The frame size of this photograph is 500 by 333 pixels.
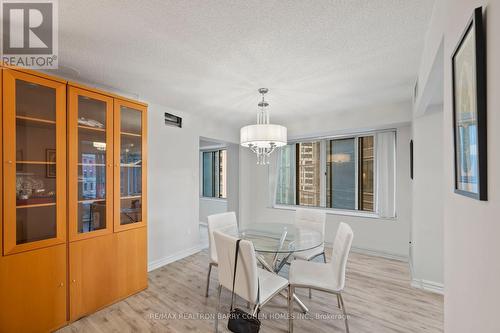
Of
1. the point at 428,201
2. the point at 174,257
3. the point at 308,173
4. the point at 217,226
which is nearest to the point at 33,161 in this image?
the point at 217,226

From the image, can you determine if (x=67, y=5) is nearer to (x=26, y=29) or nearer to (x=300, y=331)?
(x=26, y=29)

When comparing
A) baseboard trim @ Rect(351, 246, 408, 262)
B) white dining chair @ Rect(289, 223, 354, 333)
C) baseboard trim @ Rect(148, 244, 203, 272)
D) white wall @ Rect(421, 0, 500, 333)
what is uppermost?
white wall @ Rect(421, 0, 500, 333)

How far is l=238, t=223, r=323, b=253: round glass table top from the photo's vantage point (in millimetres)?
2441

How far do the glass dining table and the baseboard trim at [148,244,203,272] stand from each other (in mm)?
1394

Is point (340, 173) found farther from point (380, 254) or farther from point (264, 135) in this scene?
point (264, 135)

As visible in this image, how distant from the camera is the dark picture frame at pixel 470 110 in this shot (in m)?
0.71

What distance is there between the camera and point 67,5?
1505 millimetres

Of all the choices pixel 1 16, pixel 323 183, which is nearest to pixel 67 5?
pixel 1 16

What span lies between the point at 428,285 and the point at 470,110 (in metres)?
3.05

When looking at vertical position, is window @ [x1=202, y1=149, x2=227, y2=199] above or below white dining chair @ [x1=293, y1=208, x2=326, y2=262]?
above

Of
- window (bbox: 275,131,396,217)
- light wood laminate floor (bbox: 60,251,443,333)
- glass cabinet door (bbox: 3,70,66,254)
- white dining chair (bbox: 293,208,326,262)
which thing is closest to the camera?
glass cabinet door (bbox: 3,70,66,254)

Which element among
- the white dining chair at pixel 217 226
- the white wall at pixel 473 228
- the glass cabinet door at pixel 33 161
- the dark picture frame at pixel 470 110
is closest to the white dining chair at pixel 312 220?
the white dining chair at pixel 217 226

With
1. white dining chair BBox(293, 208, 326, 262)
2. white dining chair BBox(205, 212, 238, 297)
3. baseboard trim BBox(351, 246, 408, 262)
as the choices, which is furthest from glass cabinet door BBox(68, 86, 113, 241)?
baseboard trim BBox(351, 246, 408, 262)

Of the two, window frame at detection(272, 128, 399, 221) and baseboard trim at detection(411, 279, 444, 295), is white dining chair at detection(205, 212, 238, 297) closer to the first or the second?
window frame at detection(272, 128, 399, 221)
